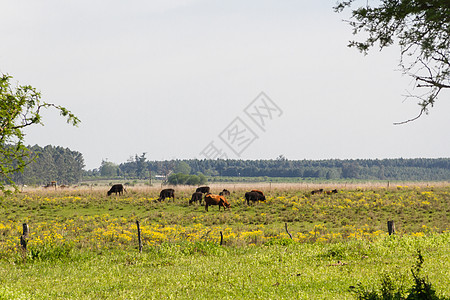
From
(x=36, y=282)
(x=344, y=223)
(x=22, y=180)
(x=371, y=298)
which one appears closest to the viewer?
(x=371, y=298)

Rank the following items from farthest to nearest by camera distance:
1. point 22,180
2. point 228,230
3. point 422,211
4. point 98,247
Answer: point 22,180, point 422,211, point 228,230, point 98,247

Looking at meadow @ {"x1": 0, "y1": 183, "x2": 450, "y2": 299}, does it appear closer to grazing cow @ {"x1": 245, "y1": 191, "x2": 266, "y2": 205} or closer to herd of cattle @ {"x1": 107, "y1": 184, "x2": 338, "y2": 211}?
herd of cattle @ {"x1": 107, "y1": 184, "x2": 338, "y2": 211}

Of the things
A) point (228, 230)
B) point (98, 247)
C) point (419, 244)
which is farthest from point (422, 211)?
point (98, 247)

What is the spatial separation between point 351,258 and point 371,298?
7419mm

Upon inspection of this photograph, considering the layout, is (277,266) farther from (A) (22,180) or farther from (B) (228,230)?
(A) (22,180)

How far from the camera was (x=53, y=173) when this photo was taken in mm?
157250

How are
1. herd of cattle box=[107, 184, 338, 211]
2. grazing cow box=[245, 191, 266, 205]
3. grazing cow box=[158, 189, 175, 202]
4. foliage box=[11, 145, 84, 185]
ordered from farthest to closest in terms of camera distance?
foliage box=[11, 145, 84, 185] < grazing cow box=[158, 189, 175, 202] < grazing cow box=[245, 191, 266, 205] < herd of cattle box=[107, 184, 338, 211]

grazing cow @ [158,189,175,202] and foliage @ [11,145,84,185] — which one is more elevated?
foliage @ [11,145,84,185]

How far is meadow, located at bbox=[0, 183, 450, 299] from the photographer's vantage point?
1199cm

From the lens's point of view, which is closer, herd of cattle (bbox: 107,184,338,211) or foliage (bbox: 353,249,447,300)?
foliage (bbox: 353,249,447,300)

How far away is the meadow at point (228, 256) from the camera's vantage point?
1199 centimetres

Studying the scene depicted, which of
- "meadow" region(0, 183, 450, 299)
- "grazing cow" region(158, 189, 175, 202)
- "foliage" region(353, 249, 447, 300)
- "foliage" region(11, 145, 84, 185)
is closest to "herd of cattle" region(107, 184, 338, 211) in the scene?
"grazing cow" region(158, 189, 175, 202)

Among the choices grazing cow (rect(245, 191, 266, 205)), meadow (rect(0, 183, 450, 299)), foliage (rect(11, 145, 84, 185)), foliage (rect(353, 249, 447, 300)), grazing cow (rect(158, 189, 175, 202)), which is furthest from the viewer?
foliage (rect(11, 145, 84, 185))

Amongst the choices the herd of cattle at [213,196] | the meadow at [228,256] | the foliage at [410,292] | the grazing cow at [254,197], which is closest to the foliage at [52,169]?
the herd of cattle at [213,196]
